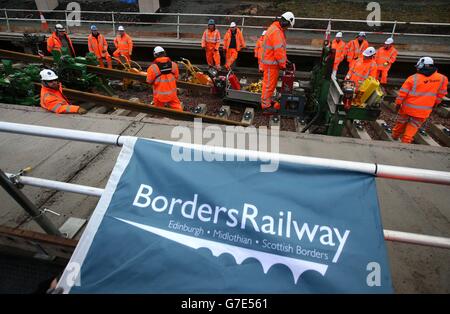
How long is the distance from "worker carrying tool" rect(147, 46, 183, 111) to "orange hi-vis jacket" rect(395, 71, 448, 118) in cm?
487

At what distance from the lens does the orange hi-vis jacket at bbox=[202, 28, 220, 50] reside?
10070 millimetres

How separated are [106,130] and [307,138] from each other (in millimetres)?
3357

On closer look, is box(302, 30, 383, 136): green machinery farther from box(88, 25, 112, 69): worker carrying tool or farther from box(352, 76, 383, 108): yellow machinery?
box(88, 25, 112, 69): worker carrying tool

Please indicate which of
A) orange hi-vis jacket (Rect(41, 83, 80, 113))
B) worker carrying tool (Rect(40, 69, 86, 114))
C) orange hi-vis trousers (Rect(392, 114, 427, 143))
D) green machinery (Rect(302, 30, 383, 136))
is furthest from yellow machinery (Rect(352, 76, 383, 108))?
orange hi-vis jacket (Rect(41, 83, 80, 113))

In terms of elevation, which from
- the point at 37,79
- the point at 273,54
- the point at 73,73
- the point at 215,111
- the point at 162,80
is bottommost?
the point at 215,111

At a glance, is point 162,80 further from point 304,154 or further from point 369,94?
point 369,94

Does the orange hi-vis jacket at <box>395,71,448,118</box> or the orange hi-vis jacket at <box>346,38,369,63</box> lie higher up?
the orange hi-vis jacket at <box>346,38,369,63</box>

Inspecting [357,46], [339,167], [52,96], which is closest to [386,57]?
[357,46]

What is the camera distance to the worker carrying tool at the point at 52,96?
16.8ft

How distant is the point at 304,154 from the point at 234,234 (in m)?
2.73

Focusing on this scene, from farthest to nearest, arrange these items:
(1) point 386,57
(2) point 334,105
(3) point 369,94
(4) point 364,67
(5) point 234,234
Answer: (1) point 386,57 → (4) point 364,67 → (2) point 334,105 → (3) point 369,94 → (5) point 234,234

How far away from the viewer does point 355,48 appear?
32.7 feet

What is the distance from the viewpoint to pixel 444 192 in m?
3.36

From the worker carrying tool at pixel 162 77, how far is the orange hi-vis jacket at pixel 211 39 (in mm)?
4494
